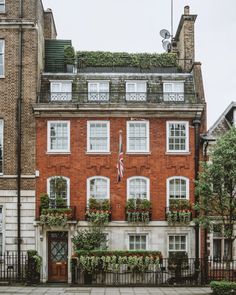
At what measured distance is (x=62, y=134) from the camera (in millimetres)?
33000

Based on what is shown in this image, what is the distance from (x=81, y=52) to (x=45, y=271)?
1393 centimetres

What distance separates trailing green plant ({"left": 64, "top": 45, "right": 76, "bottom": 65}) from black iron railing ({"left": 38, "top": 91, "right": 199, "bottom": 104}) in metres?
3.69

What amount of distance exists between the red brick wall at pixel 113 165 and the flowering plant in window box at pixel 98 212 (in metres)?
0.52

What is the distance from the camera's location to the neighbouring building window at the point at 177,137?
3303 centimetres

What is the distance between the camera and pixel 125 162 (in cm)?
3284

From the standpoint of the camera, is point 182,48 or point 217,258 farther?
point 182,48

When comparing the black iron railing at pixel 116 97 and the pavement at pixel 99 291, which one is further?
the black iron railing at pixel 116 97

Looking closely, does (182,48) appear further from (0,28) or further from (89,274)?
(89,274)

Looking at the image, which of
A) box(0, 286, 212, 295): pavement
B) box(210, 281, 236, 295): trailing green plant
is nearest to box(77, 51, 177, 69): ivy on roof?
box(0, 286, 212, 295): pavement

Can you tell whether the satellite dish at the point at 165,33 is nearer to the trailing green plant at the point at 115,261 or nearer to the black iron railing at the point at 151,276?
the black iron railing at the point at 151,276

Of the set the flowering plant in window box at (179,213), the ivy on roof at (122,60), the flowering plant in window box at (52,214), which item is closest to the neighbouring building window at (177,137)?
the flowering plant in window box at (179,213)

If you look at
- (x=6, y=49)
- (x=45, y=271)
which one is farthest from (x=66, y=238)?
(x=6, y=49)

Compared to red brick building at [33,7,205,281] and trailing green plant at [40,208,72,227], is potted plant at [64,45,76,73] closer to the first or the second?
red brick building at [33,7,205,281]

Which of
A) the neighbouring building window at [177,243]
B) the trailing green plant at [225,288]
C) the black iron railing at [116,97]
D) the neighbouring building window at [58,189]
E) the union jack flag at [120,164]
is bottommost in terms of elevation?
the trailing green plant at [225,288]
